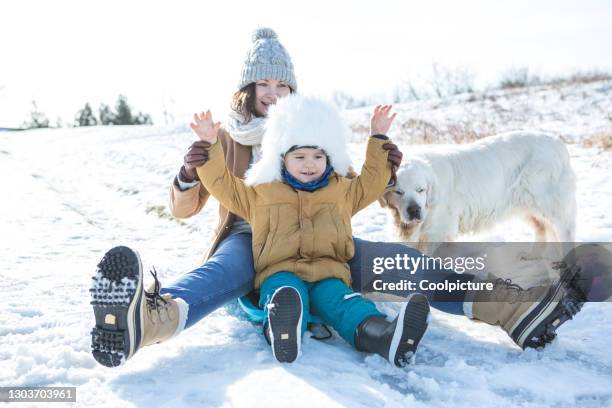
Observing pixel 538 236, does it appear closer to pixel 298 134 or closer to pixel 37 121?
pixel 298 134

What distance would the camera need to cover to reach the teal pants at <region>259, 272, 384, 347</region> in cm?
239

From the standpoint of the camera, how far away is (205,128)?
8.98 feet

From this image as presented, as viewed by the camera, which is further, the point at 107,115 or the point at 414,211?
the point at 107,115

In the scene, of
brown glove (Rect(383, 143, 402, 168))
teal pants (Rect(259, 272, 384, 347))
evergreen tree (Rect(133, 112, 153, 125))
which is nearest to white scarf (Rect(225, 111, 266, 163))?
brown glove (Rect(383, 143, 402, 168))

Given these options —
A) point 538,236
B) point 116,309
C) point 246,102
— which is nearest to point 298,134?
point 246,102

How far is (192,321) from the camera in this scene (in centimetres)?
240

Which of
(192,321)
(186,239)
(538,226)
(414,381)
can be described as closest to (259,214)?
(192,321)

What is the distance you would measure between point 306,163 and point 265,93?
0.88 metres

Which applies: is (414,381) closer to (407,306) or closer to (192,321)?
(407,306)

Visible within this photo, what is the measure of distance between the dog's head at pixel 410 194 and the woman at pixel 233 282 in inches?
23.7

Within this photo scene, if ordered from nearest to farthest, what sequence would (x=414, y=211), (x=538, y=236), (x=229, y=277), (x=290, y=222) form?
(x=229, y=277), (x=290, y=222), (x=414, y=211), (x=538, y=236)

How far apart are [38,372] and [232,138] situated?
5.87 feet

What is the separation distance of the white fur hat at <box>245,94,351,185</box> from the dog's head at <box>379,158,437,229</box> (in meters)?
0.86

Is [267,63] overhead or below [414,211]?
overhead
